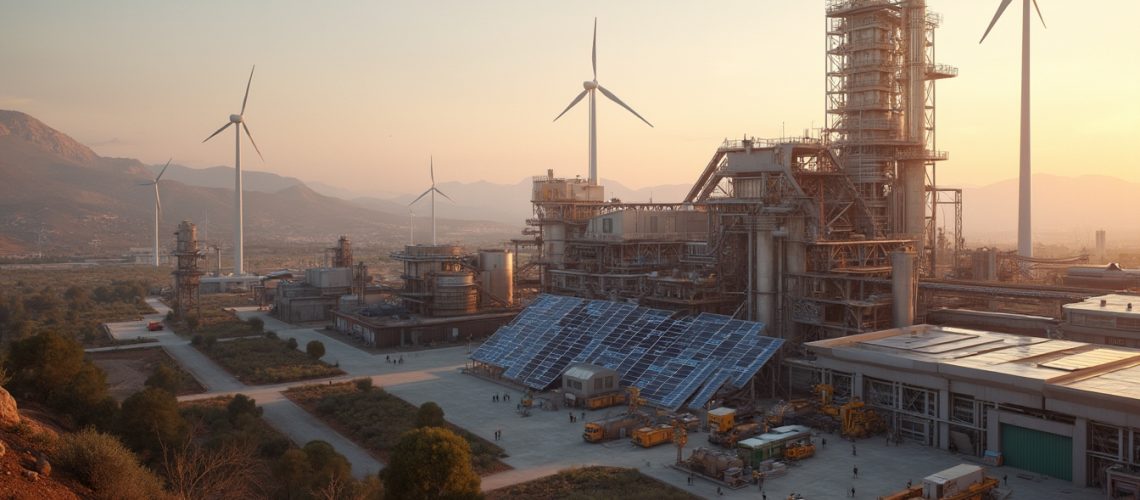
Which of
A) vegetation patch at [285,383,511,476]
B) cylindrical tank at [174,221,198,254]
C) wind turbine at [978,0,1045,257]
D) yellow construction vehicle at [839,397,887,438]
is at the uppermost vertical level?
wind turbine at [978,0,1045,257]

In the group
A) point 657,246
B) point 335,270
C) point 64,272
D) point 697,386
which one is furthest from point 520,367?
point 64,272

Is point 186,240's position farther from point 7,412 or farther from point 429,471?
point 429,471

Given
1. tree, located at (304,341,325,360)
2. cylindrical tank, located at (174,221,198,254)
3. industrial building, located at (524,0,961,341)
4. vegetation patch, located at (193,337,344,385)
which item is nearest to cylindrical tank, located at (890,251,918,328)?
industrial building, located at (524,0,961,341)

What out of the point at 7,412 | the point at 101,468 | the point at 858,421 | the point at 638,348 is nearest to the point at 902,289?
the point at 858,421

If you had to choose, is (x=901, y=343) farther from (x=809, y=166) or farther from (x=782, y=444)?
(x=809, y=166)

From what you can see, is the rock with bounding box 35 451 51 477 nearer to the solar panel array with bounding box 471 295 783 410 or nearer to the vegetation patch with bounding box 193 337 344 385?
the solar panel array with bounding box 471 295 783 410

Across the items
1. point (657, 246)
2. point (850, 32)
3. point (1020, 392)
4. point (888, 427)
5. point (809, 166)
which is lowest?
point (888, 427)

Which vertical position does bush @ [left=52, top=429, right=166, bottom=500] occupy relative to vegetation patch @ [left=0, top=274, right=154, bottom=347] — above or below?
above

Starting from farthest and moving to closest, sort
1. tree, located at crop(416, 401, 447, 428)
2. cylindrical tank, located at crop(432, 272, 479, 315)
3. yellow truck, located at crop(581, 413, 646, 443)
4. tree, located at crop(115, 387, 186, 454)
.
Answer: cylindrical tank, located at crop(432, 272, 479, 315)
yellow truck, located at crop(581, 413, 646, 443)
tree, located at crop(416, 401, 447, 428)
tree, located at crop(115, 387, 186, 454)

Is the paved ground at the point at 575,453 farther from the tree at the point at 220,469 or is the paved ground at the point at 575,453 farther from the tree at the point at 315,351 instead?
the tree at the point at 315,351
